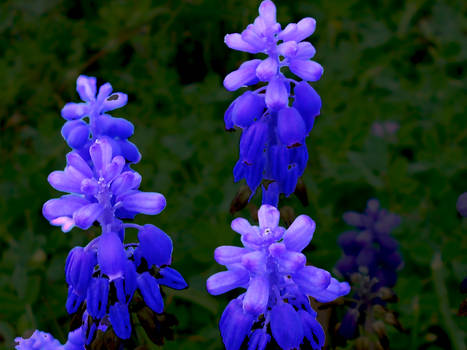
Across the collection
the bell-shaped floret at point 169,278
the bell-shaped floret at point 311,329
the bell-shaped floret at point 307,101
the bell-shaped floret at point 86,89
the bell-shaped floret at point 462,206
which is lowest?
the bell-shaped floret at point 311,329

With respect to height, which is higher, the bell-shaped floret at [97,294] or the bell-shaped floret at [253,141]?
the bell-shaped floret at [253,141]

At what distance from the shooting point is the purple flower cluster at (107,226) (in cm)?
194

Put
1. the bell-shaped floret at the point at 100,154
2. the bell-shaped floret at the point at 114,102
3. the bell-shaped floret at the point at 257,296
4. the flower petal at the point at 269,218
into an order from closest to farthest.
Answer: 1. the bell-shaped floret at the point at 257,296
2. the flower petal at the point at 269,218
3. the bell-shaped floret at the point at 100,154
4. the bell-shaped floret at the point at 114,102

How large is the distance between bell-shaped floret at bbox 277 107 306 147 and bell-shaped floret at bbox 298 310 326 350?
59 centimetres

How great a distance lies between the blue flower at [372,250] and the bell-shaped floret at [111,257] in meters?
Answer: 1.38

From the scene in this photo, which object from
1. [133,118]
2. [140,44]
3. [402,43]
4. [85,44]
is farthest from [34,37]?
[402,43]

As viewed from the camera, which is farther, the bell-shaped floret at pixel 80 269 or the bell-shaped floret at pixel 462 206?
the bell-shaped floret at pixel 462 206

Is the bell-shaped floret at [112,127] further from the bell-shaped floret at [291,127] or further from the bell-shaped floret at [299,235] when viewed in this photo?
the bell-shaped floret at [299,235]

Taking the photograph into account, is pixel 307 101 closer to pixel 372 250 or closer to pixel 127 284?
pixel 127 284

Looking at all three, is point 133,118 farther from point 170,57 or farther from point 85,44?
point 85,44

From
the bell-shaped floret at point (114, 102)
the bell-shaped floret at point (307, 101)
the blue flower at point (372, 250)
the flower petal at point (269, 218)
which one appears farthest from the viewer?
the blue flower at point (372, 250)

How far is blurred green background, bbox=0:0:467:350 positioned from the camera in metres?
3.99

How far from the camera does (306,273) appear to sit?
1.88 metres

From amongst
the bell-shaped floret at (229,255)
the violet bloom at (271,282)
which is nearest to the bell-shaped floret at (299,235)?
the violet bloom at (271,282)
